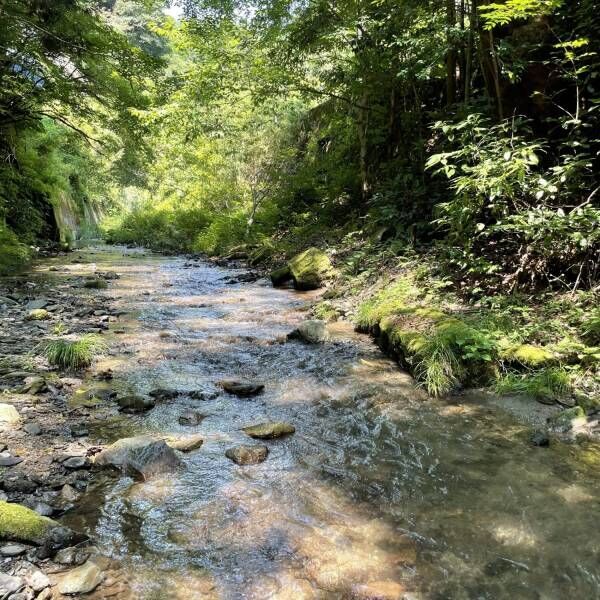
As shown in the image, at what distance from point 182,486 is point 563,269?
5.21 metres

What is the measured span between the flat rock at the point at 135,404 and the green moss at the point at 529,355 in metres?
3.80

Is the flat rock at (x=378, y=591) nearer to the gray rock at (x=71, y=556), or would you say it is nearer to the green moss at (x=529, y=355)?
the gray rock at (x=71, y=556)

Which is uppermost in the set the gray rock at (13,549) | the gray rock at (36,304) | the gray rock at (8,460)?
the gray rock at (36,304)

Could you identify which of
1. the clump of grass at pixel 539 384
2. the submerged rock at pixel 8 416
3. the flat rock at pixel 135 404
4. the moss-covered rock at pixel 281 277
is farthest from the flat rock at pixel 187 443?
the moss-covered rock at pixel 281 277

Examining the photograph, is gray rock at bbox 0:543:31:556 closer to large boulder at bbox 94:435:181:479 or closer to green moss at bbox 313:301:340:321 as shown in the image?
large boulder at bbox 94:435:181:479

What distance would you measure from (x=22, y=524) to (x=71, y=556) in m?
0.36

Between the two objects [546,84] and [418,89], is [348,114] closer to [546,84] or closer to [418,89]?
[418,89]

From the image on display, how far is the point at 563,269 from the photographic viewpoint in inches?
243

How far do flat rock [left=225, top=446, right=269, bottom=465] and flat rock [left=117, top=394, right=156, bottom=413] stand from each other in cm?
125

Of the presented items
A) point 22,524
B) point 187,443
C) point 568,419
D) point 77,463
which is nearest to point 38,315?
point 77,463

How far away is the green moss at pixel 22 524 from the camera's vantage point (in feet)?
9.10

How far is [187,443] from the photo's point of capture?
13.6 ft

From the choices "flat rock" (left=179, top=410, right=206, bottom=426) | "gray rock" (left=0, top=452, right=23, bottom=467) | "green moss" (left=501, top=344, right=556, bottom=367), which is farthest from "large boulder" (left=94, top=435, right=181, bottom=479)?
"green moss" (left=501, top=344, right=556, bottom=367)

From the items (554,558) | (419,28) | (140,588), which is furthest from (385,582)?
(419,28)
